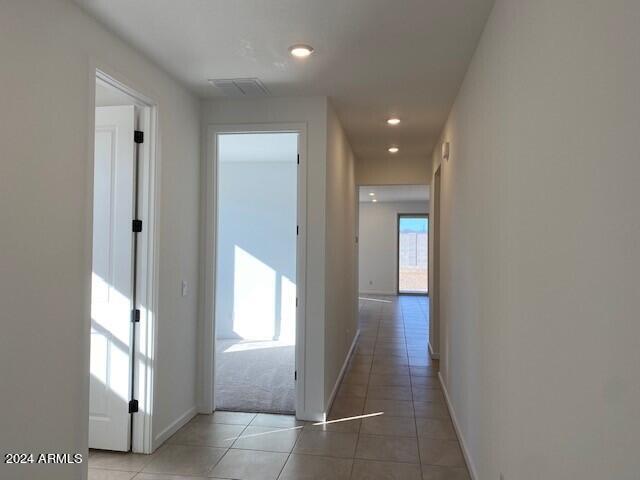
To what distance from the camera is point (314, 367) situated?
3686mm

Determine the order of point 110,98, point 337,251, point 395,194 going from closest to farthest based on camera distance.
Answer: point 110,98, point 337,251, point 395,194

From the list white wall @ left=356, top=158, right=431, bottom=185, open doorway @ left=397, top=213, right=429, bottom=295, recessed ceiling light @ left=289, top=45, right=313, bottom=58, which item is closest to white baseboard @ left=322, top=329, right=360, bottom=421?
white wall @ left=356, top=158, right=431, bottom=185

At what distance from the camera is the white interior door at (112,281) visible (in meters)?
3.06

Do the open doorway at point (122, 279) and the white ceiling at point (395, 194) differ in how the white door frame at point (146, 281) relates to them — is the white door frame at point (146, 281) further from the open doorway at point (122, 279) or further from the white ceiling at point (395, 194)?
the white ceiling at point (395, 194)

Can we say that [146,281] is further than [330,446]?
No

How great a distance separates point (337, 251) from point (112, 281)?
7.16 feet

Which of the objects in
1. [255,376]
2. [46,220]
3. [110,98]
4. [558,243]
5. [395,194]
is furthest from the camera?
[395,194]

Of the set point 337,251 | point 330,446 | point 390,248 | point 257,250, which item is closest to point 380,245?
point 390,248

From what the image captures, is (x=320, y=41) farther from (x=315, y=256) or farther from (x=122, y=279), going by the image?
(x=122, y=279)

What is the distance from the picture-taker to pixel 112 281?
3072 millimetres

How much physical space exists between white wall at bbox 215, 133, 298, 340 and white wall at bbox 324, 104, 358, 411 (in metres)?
0.99

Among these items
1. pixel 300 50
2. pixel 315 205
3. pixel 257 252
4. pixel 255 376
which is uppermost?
pixel 300 50

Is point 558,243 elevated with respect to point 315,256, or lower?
elevated

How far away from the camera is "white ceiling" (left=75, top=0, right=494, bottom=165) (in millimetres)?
2295
